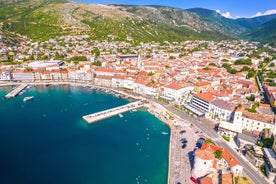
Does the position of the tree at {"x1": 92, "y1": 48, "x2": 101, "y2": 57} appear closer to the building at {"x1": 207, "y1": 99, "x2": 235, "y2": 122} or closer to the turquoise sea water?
the turquoise sea water

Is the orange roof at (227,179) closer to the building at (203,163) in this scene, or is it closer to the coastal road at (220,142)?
the building at (203,163)

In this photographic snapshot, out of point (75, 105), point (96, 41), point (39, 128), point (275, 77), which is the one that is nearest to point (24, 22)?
point (96, 41)

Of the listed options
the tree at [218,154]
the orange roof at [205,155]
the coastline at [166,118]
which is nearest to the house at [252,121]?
the coastline at [166,118]

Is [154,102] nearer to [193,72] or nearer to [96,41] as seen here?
[193,72]

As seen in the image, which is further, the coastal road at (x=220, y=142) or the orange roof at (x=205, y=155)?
the coastal road at (x=220, y=142)

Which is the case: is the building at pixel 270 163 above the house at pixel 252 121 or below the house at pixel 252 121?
below

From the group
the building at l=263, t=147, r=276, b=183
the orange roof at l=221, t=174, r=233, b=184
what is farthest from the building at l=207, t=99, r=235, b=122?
the orange roof at l=221, t=174, r=233, b=184

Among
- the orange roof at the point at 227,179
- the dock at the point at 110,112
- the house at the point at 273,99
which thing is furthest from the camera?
the house at the point at 273,99
